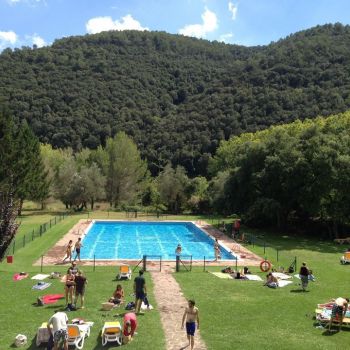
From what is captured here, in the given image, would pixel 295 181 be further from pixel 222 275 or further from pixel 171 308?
pixel 171 308

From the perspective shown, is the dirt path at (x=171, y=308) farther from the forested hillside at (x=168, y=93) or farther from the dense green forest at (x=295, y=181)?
the forested hillside at (x=168, y=93)

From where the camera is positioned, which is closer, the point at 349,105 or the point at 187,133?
the point at 349,105

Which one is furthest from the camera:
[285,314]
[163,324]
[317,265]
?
[317,265]

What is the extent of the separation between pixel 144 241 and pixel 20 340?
2726cm

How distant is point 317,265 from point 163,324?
48.9 ft

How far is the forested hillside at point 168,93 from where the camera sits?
91062mm

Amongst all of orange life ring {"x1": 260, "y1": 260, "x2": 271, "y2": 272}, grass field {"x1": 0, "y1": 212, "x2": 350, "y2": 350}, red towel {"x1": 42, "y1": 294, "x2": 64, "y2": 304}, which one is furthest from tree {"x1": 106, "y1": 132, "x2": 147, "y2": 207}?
red towel {"x1": 42, "y1": 294, "x2": 64, "y2": 304}

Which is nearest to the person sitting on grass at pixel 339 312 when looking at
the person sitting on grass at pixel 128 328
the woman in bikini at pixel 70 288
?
the person sitting on grass at pixel 128 328

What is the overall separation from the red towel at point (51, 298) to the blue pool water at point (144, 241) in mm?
9914

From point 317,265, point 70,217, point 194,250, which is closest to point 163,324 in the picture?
point 317,265

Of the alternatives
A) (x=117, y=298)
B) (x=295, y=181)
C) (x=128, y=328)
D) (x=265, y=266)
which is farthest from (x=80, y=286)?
(x=295, y=181)

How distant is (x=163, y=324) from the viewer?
49.7 feet

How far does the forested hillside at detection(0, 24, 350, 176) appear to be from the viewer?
299 feet

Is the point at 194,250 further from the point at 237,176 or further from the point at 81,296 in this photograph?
the point at 81,296
